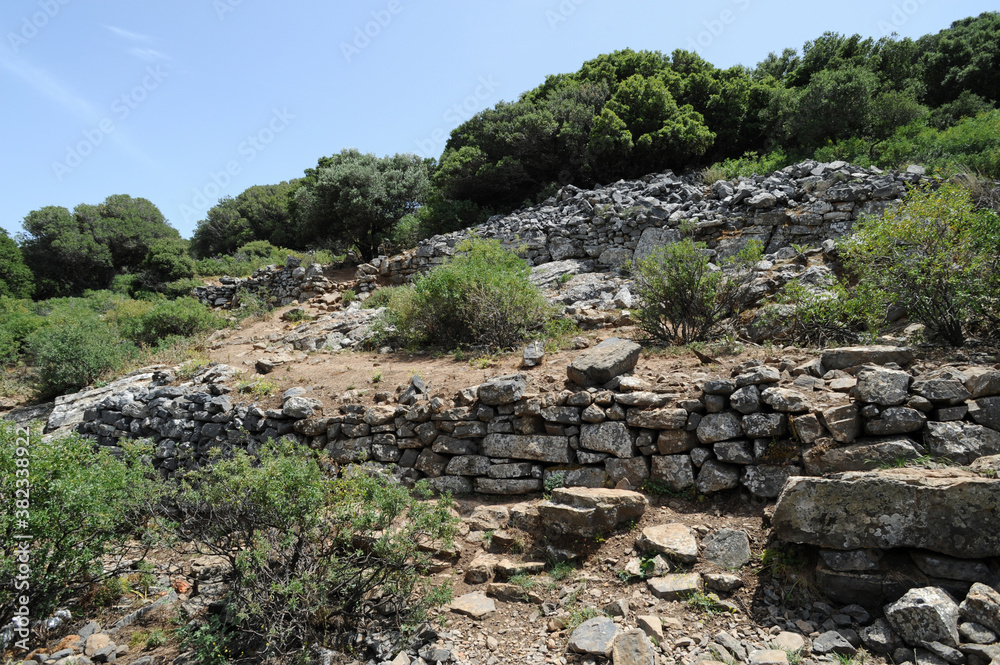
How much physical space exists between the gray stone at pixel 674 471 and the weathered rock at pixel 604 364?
2.96 feet

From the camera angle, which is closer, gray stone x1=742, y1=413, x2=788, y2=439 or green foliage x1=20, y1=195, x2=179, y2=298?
gray stone x1=742, y1=413, x2=788, y2=439

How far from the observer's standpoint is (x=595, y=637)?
326 centimetres

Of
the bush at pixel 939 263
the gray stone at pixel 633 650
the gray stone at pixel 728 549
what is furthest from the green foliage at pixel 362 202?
the gray stone at pixel 633 650

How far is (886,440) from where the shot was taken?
378cm

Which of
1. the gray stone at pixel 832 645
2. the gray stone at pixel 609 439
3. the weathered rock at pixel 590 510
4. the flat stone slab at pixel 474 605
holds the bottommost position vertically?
the gray stone at pixel 832 645

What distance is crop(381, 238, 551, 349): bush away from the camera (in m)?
7.29

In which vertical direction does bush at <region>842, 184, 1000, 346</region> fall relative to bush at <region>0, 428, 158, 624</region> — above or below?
above

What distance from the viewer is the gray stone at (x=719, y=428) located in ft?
14.2

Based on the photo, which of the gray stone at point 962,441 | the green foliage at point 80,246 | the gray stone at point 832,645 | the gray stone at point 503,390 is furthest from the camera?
the green foliage at point 80,246

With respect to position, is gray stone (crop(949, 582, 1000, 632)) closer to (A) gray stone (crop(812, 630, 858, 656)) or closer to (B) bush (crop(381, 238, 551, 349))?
(A) gray stone (crop(812, 630, 858, 656))

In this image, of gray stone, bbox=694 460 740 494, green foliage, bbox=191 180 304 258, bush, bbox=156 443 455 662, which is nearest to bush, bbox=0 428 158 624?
bush, bbox=156 443 455 662

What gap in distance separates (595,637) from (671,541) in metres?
1.03

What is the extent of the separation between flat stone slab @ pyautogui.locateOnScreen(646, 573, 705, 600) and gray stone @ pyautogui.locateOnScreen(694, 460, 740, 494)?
86cm

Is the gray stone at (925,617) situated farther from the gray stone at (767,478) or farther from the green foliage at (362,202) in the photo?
the green foliage at (362,202)
